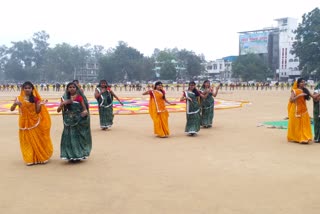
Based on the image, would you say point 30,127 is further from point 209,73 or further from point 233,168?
point 209,73

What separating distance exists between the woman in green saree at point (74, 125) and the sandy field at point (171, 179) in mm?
203

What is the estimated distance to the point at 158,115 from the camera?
9.34m

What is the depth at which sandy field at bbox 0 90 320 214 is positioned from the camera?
4200 millimetres

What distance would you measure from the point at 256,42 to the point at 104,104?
299 ft

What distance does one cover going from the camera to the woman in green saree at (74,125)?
6.38 m

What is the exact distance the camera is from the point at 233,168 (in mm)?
5891

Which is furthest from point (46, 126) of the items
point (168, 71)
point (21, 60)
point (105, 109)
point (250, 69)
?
point (21, 60)

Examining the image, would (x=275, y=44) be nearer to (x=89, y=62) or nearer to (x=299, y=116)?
(x=89, y=62)

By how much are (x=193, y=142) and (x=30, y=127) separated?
3696mm

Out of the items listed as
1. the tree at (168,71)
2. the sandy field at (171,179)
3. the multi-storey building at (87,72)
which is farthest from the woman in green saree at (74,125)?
the multi-storey building at (87,72)

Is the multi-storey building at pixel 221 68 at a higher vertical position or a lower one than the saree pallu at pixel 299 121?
higher

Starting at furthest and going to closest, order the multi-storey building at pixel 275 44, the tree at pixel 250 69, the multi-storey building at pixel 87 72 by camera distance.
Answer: the multi-storey building at pixel 87 72, the multi-storey building at pixel 275 44, the tree at pixel 250 69

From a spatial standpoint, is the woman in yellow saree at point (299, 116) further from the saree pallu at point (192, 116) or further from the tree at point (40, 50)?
the tree at point (40, 50)

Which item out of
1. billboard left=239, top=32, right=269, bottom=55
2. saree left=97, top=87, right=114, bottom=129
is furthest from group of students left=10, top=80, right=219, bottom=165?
billboard left=239, top=32, right=269, bottom=55
